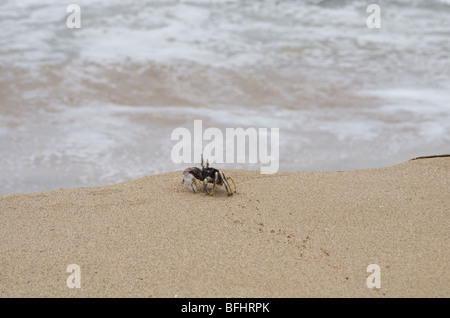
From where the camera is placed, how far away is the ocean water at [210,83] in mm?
5219

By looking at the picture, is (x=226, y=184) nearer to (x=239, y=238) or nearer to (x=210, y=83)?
(x=239, y=238)

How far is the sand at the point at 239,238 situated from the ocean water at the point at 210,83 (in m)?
0.94

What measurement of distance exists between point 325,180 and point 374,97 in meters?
3.46

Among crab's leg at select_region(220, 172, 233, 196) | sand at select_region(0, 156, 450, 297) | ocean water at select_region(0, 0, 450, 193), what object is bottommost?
sand at select_region(0, 156, 450, 297)

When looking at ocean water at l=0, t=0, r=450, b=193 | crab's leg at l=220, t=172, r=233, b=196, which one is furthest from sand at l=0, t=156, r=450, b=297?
ocean water at l=0, t=0, r=450, b=193

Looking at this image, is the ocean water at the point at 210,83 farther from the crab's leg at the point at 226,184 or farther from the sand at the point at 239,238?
the crab's leg at the point at 226,184

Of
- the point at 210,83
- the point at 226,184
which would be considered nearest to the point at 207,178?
the point at 226,184

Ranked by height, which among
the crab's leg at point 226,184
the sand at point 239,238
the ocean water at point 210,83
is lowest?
the sand at point 239,238

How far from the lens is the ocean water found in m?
5.22

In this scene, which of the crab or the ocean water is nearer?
the crab

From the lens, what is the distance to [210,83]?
7605 mm

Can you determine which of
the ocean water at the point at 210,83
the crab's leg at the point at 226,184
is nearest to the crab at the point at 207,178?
the crab's leg at the point at 226,184

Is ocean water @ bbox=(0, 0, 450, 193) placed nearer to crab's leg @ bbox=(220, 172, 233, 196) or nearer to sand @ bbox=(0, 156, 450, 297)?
sand @ bbox=(0, 156, 450, 297)

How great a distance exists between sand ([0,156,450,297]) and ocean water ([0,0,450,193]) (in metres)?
0.94
